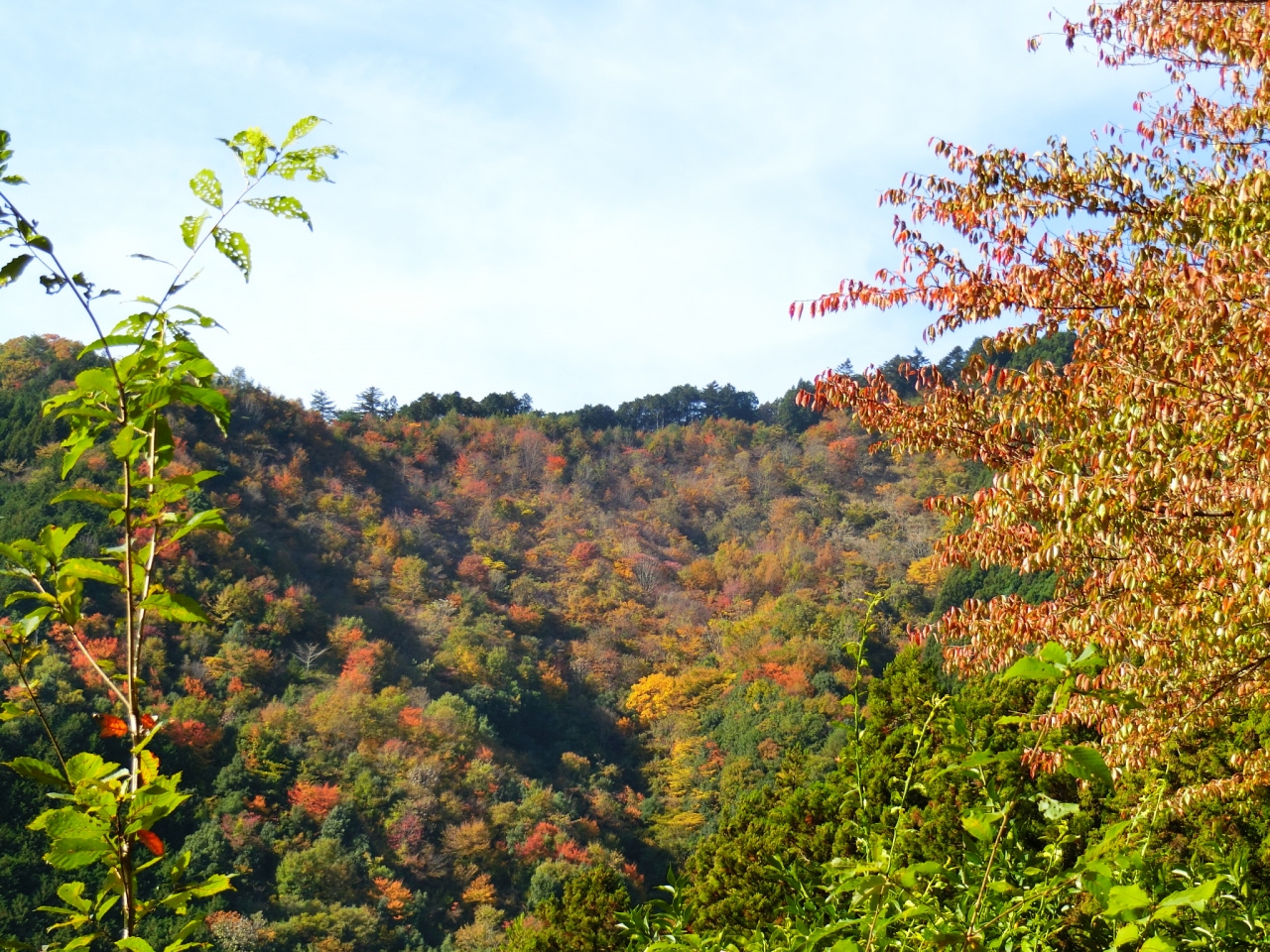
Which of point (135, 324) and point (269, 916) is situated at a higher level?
point (135, 324)

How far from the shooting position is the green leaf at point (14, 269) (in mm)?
866

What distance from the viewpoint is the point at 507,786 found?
21.0 metres

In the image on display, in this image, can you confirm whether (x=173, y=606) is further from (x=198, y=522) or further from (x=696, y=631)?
(x=696, y=631)

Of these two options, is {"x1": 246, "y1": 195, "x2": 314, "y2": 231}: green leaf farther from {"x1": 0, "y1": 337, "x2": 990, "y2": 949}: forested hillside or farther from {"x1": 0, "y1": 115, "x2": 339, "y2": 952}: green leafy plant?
{"x1": 0, "y1": 337, "x2": 990, "y2": 949}: forested hillside

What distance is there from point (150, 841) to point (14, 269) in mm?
536

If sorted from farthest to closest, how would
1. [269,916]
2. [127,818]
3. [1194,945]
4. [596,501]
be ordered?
[596,501] → [269,916] → [1194,945] → [127,818]

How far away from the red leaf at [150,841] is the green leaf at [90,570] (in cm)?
24

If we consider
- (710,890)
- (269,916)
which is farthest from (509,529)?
(710,890)

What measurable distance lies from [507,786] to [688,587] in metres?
12.5

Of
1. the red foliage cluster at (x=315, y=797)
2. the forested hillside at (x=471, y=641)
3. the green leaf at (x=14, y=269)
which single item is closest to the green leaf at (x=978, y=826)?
the green leaf at (x=14, y=269)

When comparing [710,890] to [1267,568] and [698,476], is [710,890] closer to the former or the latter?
[1267,568]

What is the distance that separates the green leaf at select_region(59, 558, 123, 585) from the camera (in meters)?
0.94

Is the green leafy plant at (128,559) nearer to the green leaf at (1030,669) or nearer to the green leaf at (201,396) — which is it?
the green leaf at (201,396)

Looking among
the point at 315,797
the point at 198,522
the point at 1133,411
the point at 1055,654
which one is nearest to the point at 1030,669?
the point at 1055,654
